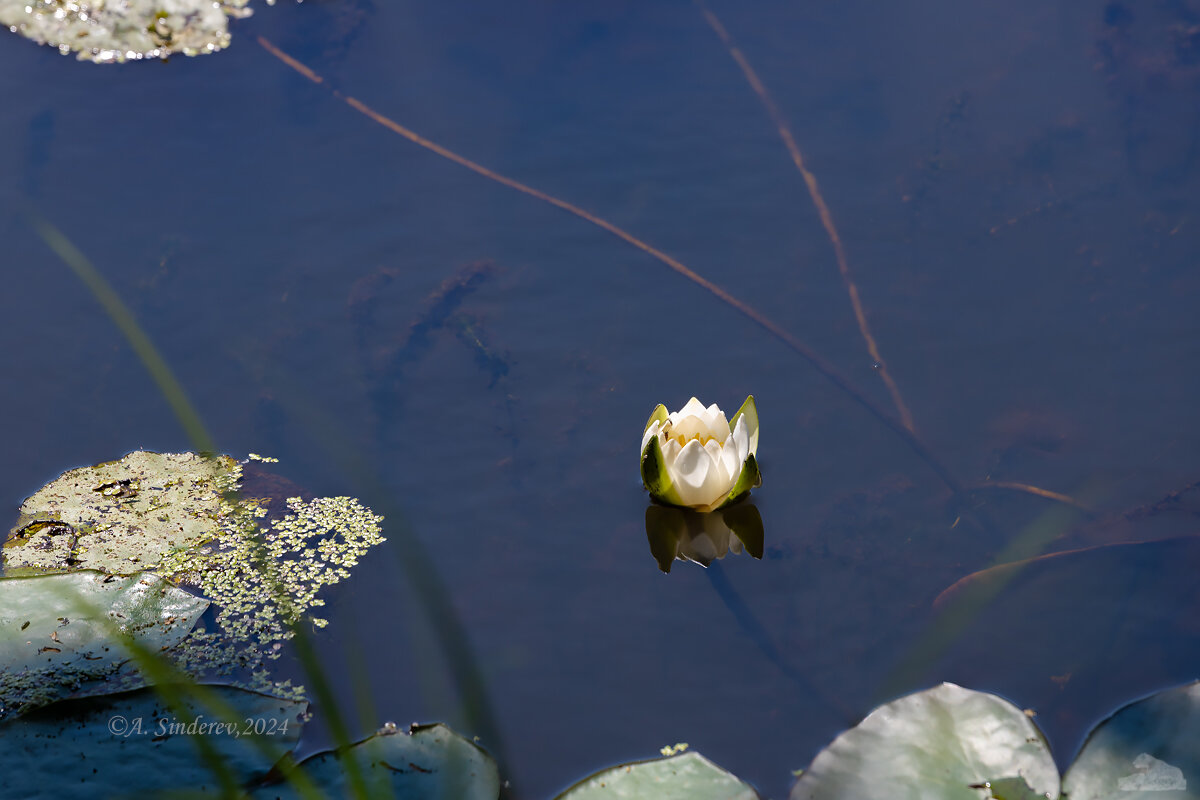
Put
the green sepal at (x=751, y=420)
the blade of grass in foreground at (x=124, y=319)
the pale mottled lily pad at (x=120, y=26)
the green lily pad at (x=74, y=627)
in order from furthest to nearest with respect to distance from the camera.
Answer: the pale mottled lily pad at (x=120, y=26) → the blade of grass in foreground at (x=124, y=319) → the green sepal at (x=751, y=420) → the green lily pad at (x=74, y=627)

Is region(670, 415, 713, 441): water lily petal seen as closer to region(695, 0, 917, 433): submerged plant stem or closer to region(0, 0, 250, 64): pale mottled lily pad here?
region(695, 0, 917, 433): submerged plant stem

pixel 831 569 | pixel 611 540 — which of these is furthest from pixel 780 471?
pixel 611 540

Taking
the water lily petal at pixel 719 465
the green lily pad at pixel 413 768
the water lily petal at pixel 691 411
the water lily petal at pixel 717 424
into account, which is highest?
the water lily petal at pixel 691 411

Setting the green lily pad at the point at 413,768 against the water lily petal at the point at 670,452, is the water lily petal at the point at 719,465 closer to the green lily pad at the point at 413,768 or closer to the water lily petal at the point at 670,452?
the water lily petal at the point at 670,452

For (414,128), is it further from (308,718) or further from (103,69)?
(308,718)

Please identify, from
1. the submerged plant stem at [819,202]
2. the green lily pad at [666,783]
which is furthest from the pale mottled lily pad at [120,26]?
A: the green lily pad at [666,783]

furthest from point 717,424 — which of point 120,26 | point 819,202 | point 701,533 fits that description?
point 120,26

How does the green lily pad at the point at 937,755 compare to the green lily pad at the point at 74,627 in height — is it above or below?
below
